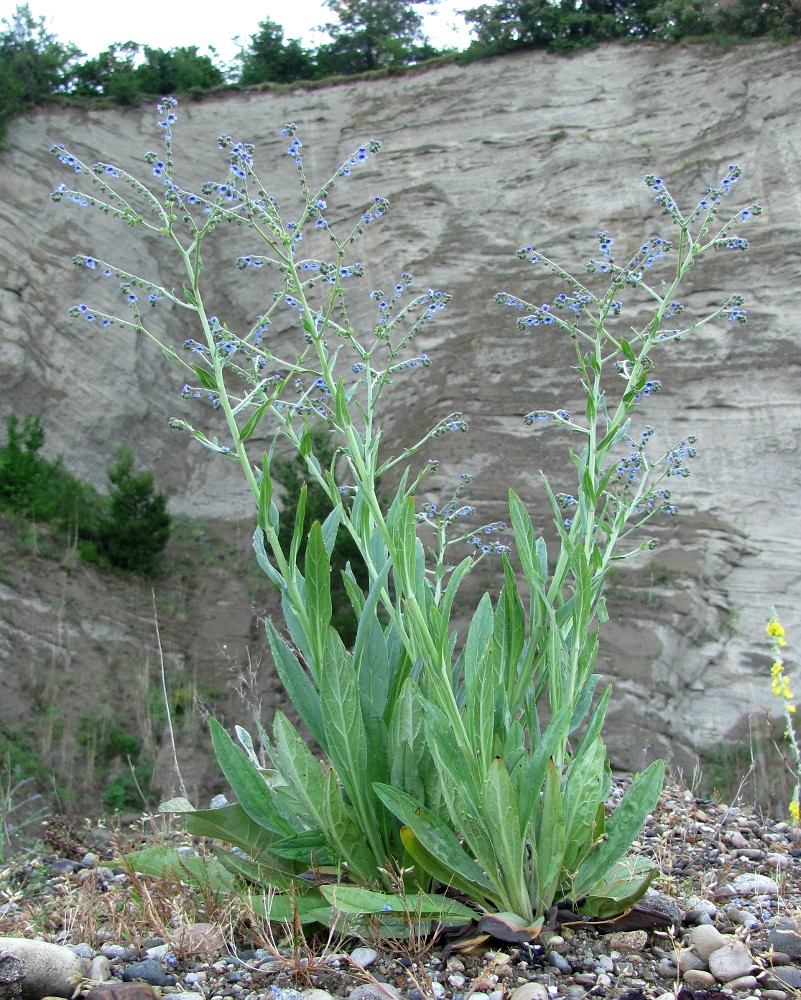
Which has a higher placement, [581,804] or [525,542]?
[525,542]

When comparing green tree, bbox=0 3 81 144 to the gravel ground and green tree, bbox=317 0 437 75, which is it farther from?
the gravel ground

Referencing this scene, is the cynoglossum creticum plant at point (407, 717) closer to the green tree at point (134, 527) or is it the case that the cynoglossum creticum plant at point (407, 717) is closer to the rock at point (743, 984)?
the rock at point (743, 984)

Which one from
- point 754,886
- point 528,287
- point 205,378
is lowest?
point 754,886

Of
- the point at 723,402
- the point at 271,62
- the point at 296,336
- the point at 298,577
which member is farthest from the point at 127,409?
the point at 298,577

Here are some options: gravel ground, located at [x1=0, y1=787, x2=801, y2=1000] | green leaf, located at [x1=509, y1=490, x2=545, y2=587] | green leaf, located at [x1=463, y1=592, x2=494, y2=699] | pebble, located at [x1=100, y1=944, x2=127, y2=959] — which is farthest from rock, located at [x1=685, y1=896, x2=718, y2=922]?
pebble, located at [x1=100, y1=944, x2=127, y2=959]

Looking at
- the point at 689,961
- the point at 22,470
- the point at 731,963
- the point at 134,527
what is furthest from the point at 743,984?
the point at 22,470

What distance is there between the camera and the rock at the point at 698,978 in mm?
2436

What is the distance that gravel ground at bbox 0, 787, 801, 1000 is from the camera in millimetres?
2393

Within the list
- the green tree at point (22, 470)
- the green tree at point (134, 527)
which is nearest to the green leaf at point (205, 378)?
the green tree at point (134, 527)

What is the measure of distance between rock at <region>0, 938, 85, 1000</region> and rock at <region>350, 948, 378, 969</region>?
0.66 metres

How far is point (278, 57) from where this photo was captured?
78.5 feet

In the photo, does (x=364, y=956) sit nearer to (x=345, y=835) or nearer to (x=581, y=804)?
(x=345, y=835)

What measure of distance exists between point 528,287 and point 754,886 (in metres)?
→ 13.4

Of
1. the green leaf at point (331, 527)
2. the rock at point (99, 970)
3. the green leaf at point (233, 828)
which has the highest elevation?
the green leaf at point (331, 527)
